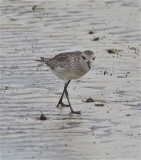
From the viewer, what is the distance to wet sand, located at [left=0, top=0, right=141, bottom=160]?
9789 mm

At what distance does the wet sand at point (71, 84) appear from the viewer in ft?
32.1

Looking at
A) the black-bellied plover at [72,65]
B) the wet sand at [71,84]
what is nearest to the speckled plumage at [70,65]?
the black-bellied plover at [72,65]

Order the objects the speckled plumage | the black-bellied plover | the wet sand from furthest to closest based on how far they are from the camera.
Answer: the speckled plumage, the black-bellied plover, the wet sand

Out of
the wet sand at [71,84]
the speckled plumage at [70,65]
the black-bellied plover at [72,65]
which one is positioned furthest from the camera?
the speckled plumage at [70,65]

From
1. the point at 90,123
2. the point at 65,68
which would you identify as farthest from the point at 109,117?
the point at 65,68

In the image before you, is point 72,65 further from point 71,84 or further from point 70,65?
point 71,84

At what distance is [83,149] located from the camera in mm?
9609

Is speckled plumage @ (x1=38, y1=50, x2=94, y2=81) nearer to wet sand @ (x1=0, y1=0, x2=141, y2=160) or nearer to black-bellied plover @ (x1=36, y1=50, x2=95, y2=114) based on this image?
black-bellied plover @ (x1=36, y1=50, x2=95, y2=114)

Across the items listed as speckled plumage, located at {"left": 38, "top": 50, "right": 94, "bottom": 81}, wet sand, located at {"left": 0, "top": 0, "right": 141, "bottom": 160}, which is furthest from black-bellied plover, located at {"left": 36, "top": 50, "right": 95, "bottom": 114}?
wet sand, located at {"left": 0, "top": 0, "right": 141, "bottom": 160}

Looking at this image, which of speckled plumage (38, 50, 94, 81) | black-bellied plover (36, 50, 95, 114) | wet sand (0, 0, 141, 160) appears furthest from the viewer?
speckled plumage (38, 50, 94, 81)

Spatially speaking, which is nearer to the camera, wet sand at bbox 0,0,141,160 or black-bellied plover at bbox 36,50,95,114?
wet sand at bbox 0,0,141,160

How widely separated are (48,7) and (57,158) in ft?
38.6

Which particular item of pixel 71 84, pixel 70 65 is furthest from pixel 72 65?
pixel 71 84

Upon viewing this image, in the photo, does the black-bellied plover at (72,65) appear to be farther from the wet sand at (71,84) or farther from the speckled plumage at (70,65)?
the wet sand at (71,84)
